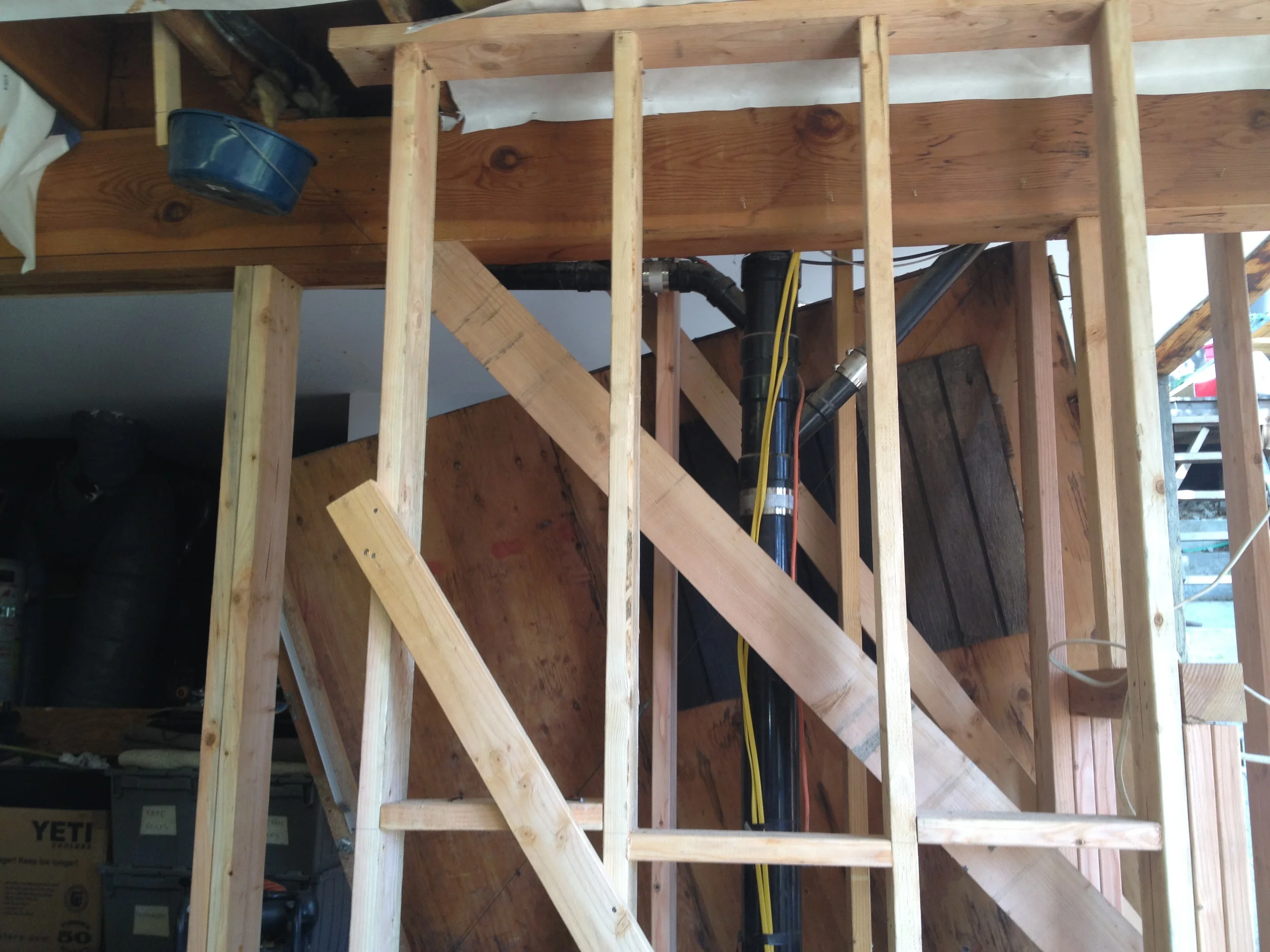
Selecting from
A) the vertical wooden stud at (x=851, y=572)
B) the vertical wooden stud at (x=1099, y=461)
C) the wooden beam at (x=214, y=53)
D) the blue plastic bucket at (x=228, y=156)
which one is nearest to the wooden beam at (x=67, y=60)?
the wooden beam at (x=214, y=53)

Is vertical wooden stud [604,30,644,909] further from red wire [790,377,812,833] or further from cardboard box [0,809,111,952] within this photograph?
cardboard box [0,809,111,952]

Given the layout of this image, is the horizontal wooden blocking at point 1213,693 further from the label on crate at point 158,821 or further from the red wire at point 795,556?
the label on crate at point 158,821

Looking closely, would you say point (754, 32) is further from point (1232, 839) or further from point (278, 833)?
point (278, 833)

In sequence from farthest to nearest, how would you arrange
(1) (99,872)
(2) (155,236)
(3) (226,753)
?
(1) (99,872), (2) (155,236), (3) (226,753)

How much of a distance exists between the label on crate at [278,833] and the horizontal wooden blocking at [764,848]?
84.8 inches

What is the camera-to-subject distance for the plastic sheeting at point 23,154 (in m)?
1.78

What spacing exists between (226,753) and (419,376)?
84cm

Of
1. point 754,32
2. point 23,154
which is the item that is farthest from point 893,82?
point 23,154

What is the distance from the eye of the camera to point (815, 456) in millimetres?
2438

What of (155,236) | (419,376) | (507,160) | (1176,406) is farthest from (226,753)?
(1176,406)

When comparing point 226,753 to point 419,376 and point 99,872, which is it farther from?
point 99,872

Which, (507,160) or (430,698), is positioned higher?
(507,160)

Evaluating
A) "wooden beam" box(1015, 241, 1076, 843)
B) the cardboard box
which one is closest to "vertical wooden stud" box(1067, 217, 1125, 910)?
"wooden beam" box(1015, 241, 1076, 843)

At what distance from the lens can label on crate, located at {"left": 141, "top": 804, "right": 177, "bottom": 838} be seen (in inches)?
121
